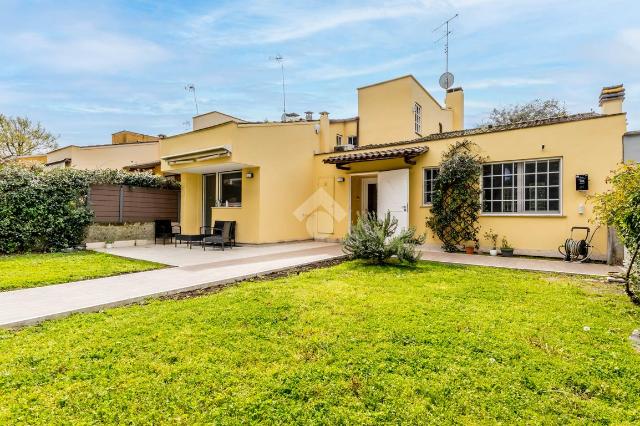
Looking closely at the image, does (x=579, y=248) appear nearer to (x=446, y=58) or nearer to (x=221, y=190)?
(x=446, y=58)

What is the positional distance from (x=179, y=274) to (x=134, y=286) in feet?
4.12

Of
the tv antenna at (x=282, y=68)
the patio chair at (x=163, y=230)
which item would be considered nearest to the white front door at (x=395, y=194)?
the patio chair at (x=163, y=230)

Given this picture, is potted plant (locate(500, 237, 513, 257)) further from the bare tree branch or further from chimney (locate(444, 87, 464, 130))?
the bare tree branch

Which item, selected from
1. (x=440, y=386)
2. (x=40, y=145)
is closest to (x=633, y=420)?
(x=440, y=386)

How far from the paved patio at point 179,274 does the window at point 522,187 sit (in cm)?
178

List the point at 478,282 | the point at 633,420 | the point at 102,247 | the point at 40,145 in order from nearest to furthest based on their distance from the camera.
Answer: the point at 633,420, the point at 478,282, the point at 102,247, the point at 40,145

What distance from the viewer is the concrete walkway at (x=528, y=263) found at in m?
Answer: 8.37

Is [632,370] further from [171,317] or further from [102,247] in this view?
[102,247]

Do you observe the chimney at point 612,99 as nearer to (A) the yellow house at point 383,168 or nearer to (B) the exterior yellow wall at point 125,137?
(A) the yellow house at point 383,168

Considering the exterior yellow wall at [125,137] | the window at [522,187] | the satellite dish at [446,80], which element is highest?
the satellite dish at [446,80]

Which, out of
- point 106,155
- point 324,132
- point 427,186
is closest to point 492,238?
point 427,186

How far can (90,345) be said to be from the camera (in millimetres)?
A: 3994

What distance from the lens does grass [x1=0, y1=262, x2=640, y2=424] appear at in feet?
9.21

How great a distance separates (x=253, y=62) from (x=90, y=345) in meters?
18.6
